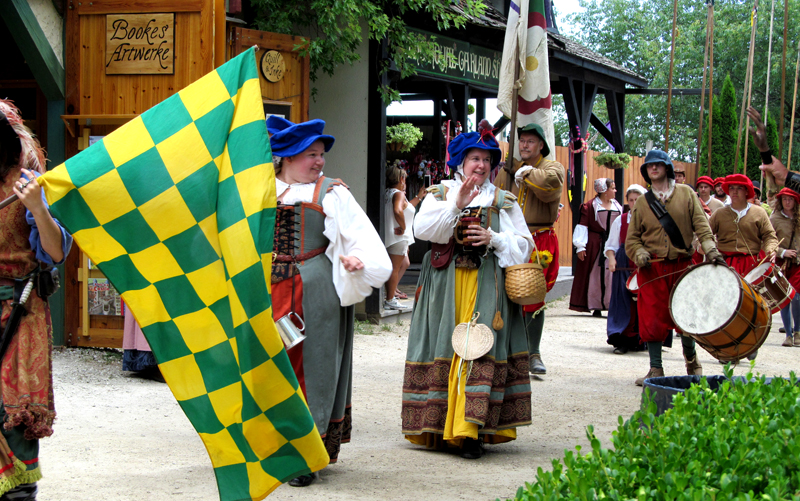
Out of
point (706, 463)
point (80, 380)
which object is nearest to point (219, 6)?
point (80, 380)

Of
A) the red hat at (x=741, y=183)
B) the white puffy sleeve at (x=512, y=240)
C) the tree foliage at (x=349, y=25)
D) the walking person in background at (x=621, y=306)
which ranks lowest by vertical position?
the walking person in background at (x=621, y=306)

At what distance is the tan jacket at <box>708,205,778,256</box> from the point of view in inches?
382

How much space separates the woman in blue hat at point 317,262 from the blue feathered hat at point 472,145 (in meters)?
1.06

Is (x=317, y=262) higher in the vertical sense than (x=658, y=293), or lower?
higher

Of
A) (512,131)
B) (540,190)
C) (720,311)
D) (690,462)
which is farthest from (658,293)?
(690,462)

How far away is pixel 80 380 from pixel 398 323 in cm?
496

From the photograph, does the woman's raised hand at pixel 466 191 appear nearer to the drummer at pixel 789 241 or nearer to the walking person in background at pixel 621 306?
the walking person in background at pixel 621 306

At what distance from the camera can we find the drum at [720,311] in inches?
234

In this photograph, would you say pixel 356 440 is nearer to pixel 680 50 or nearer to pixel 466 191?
pixel 466 191

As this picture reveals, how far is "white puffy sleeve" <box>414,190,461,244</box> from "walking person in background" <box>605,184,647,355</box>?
15.9ft

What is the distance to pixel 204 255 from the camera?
2.94 m

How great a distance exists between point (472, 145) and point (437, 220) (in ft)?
1.72

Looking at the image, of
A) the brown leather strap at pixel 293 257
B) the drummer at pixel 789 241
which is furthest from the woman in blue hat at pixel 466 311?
the drummer at pixel 789 241

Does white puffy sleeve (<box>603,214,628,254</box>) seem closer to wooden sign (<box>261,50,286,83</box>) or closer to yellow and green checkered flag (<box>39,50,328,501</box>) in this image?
wooden sign (<box>261,50,286,83</box>)
